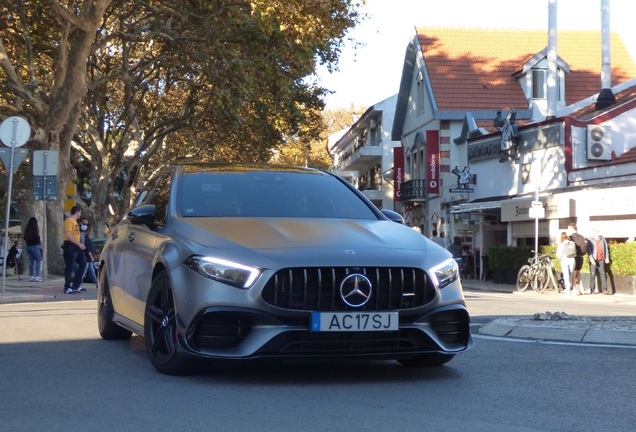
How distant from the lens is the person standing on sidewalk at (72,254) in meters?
19.3

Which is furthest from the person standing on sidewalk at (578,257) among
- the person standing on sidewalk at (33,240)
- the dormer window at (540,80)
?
the dormer window at (540,80)

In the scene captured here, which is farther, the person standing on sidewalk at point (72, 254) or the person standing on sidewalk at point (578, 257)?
the person standing on sidewalk at point (578, 257)

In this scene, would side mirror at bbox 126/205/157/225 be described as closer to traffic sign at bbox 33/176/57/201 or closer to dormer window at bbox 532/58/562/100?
traffic sign at bbox 33/176/57/201

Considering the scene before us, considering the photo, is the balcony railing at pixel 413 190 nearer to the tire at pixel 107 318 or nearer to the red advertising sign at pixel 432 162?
the red advertising sign at pixel 432 162

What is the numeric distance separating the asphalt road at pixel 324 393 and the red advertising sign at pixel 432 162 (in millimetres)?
36499

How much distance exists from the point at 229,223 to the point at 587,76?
141 ft

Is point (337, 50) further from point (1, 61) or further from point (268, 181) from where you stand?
point (268, 181)

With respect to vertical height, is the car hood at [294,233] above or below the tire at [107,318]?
above

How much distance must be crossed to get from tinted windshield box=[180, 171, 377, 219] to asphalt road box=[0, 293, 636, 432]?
1.21m

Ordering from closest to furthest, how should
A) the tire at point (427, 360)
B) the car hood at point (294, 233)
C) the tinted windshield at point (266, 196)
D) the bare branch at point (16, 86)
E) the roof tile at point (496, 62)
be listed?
1. the car hood at point (294, 233)
2. the tire at point (427, 360)
3. the tinted windshield at point (266, 196)
4. the bare branch at point (16, 86)
5. the roof tile at point (496, 62)

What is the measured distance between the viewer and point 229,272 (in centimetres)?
633

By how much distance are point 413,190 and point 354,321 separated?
43134mm

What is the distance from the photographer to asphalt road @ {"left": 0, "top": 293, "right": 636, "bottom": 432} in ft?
17.5

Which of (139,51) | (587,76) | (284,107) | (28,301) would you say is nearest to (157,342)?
(28,301)
